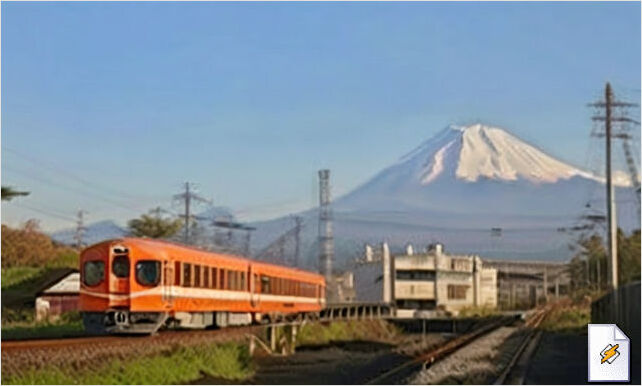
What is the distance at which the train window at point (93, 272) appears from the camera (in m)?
22.1

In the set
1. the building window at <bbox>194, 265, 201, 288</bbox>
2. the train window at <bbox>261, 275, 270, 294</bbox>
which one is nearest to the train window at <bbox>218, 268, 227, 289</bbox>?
the building window at <bbox>194, 265, 201, 288</bbox>

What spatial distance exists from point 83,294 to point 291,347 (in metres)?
12.9

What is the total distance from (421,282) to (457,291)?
9.06 feet

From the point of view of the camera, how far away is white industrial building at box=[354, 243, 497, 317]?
160ft

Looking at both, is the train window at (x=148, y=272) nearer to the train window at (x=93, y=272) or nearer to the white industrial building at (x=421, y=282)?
the train window at (x=93, y=272)

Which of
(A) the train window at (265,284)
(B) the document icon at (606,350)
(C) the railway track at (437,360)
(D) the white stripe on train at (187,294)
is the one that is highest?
(A) the train window at (265,284)

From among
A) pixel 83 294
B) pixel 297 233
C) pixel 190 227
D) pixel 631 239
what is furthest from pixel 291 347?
pixel 631 239

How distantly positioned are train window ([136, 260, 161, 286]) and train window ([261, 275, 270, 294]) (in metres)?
9.57

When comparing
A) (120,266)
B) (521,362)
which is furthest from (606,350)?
(521,362)

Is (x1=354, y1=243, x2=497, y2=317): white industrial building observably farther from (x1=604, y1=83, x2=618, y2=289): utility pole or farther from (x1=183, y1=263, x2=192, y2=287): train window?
(x1=183, y1=263, x2=192, y2=287): train window

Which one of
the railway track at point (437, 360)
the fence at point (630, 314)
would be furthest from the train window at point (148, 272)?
the fence at point (630, 314)

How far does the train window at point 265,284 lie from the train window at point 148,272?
31.4 ft

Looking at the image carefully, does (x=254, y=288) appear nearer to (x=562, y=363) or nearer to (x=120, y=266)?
(x=120, y=266)

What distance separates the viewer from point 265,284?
105ft
